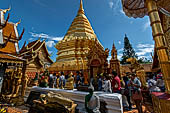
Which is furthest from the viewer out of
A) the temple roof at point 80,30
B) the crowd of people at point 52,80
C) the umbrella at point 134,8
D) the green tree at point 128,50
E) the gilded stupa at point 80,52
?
the green tree at point 128,50

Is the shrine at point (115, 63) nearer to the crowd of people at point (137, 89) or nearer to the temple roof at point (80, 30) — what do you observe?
the crowd of people at point (137, 89)

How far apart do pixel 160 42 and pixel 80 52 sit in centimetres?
976

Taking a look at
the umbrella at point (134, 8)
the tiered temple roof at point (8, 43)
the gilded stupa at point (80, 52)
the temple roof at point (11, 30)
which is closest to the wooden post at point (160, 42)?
the umbrella at point (134, 8)

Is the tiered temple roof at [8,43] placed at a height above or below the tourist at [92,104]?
above

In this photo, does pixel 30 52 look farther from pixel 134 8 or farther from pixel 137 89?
pixel 137 89

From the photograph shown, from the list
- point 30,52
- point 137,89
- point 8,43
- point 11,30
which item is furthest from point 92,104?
point 30,52

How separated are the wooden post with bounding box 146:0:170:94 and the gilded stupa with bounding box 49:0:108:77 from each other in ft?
18.8

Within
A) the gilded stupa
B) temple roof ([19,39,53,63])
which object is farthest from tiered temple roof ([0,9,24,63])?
the gilded stupa

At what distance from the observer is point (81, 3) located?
59.7 ft

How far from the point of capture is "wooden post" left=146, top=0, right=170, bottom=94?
1.32 m

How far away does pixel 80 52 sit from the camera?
11.0 m

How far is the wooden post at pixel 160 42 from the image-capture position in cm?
132

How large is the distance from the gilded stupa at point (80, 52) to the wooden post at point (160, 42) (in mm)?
5719

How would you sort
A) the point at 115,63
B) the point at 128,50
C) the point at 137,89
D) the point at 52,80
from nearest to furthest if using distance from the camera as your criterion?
A: the point at 137,89, the point at 52,80, the point at 115,63, the point at 128,50
